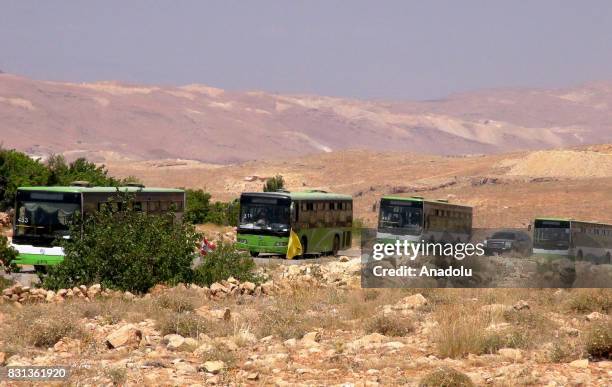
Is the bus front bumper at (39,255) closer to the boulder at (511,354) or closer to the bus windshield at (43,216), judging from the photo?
the bus windshield at (43,216)

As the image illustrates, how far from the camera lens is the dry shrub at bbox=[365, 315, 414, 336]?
1537cm

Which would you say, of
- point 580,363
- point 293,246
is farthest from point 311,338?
point 293,246

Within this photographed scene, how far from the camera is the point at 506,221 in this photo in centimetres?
6962

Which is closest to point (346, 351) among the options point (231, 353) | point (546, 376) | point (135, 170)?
point (231, 353)

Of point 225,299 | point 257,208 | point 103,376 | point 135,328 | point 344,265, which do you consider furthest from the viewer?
point 257,208

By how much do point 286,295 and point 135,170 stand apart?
116464 mm

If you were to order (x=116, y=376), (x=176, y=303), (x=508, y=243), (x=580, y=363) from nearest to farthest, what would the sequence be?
(x=116, y=376) < (x=580, y=363) < (x=176, y=303) < (x=508, y=243)

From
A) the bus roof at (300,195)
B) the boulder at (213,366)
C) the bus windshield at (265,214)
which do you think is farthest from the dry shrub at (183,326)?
the bus roof at (300,195)

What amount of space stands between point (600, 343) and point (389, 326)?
139 inches

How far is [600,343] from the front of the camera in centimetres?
1303

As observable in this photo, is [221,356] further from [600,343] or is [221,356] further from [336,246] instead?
[336,246]

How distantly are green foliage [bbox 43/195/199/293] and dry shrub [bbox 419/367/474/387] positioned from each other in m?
10.8

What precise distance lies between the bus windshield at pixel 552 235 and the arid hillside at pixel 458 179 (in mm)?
31550

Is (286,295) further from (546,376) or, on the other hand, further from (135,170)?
(135,170)
